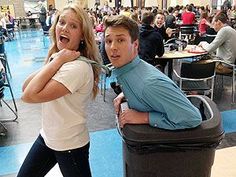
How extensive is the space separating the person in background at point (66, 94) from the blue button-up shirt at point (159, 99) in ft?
0.85

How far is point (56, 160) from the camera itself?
1541mm

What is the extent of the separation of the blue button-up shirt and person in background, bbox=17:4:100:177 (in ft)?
0.85

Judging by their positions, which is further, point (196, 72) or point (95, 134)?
point (196, 72)

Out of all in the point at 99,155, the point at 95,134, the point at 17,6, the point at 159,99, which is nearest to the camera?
the point at 159,99

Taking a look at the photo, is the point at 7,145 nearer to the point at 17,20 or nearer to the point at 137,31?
the point at 137,31

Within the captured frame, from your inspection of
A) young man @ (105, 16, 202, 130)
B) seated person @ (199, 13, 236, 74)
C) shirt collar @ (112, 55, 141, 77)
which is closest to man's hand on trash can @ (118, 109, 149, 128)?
young man @ (105, 16, 202, 130)

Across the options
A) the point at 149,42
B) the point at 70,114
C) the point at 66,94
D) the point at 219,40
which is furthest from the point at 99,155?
the point at 219,40

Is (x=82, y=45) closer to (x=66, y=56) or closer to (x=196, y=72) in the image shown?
(x=66, y=56)

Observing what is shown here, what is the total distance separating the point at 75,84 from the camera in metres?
1.33

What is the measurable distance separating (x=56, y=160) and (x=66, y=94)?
1.36ft

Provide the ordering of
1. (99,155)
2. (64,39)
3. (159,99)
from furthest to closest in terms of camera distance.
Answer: (99,155), (64,39), (159,99)

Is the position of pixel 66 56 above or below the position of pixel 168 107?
above

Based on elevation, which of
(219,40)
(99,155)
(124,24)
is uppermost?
(124,24)

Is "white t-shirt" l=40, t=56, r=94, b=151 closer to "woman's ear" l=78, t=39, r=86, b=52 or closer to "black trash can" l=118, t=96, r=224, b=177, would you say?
"woman's ear" l=78, t=39, r=86, b=52
